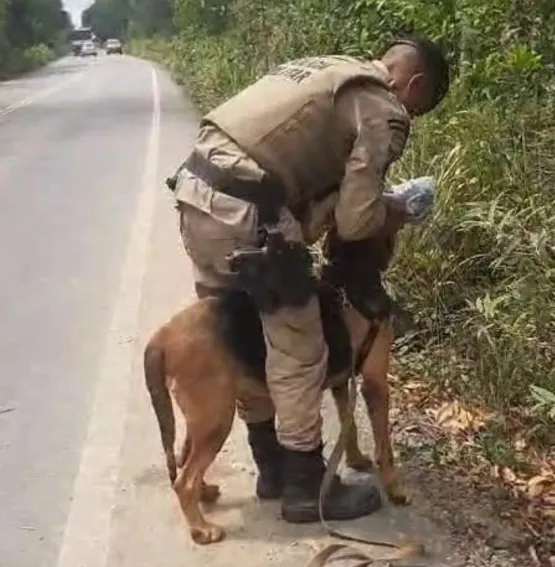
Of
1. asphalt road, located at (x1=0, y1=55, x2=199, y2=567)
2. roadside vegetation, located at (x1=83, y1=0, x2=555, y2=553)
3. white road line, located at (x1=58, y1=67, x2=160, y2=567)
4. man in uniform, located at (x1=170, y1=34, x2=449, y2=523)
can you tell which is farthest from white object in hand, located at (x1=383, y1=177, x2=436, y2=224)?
asphalt road, located at (x1=0, y1=55, x2=199, y2=567)

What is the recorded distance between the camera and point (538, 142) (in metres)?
7.02

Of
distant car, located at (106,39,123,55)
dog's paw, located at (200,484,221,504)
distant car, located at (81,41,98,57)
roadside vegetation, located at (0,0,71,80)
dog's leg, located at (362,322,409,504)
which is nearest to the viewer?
dog's leg, located at (362,322,409,504)

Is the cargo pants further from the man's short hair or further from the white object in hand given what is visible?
the man's short hair

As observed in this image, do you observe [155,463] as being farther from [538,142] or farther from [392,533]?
[538,142]

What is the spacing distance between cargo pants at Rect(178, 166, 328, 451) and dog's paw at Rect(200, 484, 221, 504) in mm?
376

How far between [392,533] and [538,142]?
3252 millimetres

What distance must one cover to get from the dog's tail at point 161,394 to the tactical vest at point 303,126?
0.69 m

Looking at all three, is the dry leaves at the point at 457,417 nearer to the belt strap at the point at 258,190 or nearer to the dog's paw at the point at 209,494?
the dog's paw at the point at 209,494

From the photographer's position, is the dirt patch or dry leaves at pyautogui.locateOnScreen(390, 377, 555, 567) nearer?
the dirt patch

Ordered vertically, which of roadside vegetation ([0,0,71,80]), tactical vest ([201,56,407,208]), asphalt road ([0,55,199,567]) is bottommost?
roadside vegetation ([0,0,71,80])

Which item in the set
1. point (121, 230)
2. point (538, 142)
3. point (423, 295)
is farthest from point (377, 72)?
point (121, 230)

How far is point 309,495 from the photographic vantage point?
447 centimetres

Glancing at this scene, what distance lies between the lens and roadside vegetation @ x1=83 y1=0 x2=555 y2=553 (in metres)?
5.24

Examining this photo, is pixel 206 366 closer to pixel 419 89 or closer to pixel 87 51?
pixel 419 89
